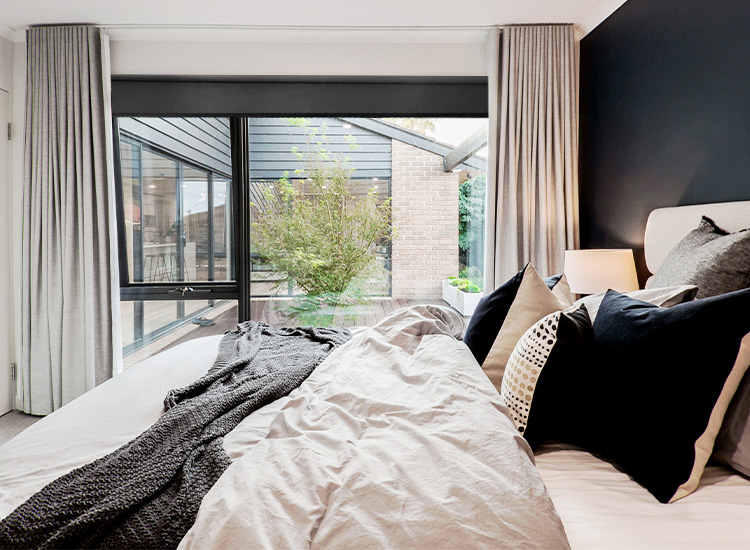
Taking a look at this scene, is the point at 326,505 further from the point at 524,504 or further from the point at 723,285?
the point at 723,285

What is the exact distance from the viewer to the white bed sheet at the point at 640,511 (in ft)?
2.84

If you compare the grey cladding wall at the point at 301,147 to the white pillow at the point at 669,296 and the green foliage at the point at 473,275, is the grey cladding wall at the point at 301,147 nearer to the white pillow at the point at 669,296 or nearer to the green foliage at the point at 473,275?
the green foliage at the point at 473,275

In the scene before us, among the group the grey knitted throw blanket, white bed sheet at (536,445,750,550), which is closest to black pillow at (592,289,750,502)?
white bed sheet at (536,445,750,550)

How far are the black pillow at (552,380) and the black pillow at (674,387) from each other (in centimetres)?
8

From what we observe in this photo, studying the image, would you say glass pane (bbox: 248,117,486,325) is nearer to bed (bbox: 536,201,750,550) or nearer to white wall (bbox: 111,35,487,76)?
white wall (bbox: 111,35,487,76)

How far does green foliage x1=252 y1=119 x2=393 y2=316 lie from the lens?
11.7 ft

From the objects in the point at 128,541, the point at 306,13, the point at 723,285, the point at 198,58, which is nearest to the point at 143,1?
the point at 198,58

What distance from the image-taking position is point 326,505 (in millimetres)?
830

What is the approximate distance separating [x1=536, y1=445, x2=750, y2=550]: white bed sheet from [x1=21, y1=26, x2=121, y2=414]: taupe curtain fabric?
3177mm

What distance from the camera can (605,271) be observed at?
2.49 meters

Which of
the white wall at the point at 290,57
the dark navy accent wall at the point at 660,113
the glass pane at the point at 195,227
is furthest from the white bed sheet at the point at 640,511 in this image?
the glass pane at the point at 195,227

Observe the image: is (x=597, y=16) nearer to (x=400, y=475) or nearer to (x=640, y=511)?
(x=640, y=511)

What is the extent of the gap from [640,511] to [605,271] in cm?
176

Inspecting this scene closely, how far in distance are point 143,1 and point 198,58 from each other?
49 cm
